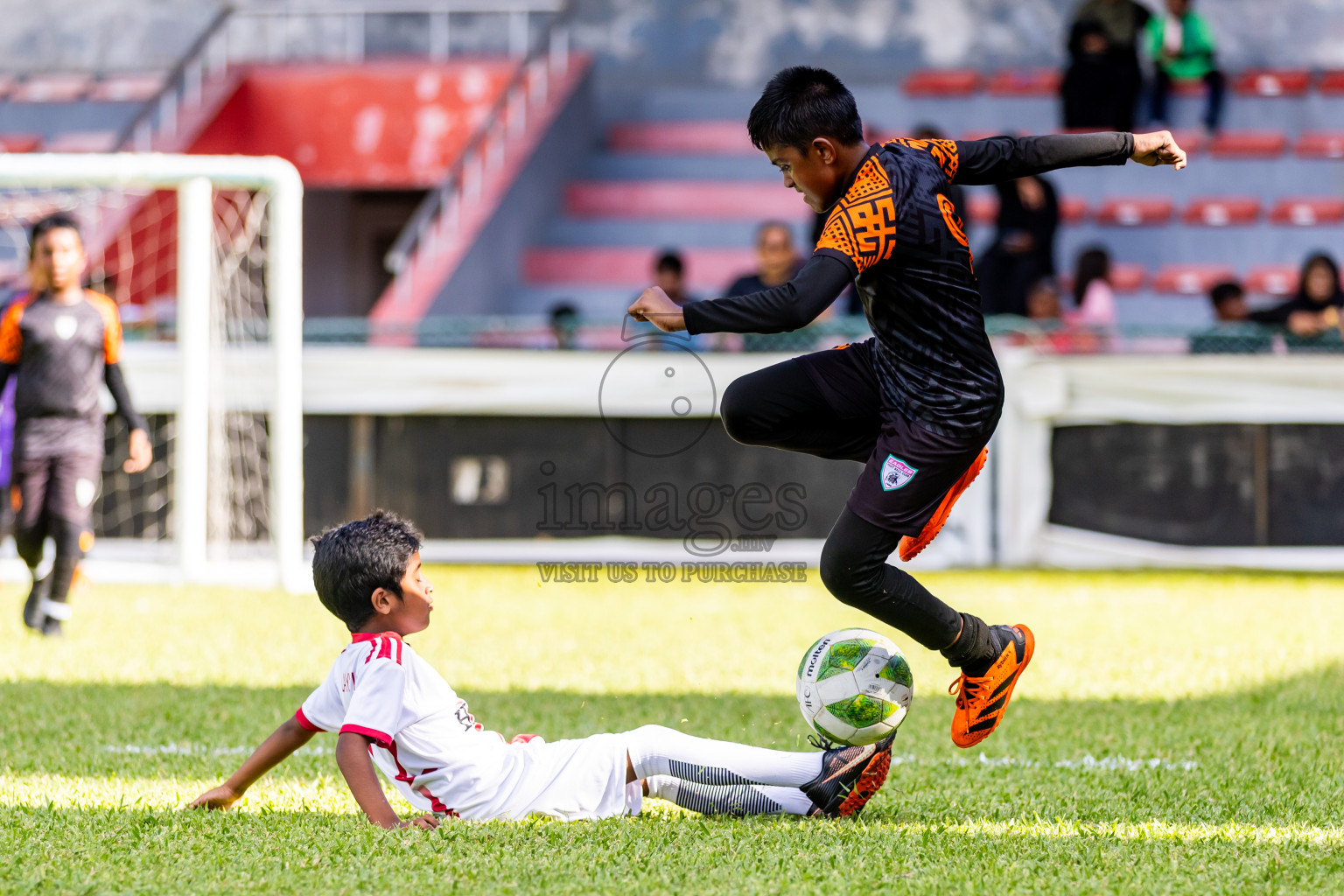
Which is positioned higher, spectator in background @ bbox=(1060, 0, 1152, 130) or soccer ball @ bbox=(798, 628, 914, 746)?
spectator in background @ bbox=(1060, 0, 1152, 130)

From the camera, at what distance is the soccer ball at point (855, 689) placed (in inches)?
156

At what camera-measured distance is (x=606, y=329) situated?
1057 cm

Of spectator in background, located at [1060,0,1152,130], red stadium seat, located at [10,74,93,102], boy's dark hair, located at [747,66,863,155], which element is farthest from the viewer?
red stadium seat, located at [10,74,93,102]

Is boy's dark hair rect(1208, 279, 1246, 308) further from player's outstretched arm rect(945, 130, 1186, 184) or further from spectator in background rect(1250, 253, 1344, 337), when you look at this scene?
player's outstretched arm rect(945, 130, 1186, 184)

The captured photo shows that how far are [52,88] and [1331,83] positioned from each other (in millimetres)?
14539

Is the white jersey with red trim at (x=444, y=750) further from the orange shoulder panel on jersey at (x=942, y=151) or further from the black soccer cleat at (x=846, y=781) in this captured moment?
the orange shoulder panel on jersey at (x=942, y=151)

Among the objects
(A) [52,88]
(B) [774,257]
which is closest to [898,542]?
(B) [774,257]

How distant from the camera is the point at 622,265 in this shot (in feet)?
50.4

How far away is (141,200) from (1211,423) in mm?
11239

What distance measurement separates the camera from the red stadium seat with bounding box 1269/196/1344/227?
15445 millimetres

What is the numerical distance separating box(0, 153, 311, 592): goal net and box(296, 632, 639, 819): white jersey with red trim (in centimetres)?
578

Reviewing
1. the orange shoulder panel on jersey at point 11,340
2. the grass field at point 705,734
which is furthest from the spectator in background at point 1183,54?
the orange shoulder panel on jersey at point 11,340

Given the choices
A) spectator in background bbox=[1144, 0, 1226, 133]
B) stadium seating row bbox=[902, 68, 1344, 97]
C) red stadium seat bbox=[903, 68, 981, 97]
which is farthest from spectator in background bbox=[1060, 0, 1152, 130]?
red stadium seat bbox=[903, 68, 981, 97]

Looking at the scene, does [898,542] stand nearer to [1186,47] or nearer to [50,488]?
[50,488]
